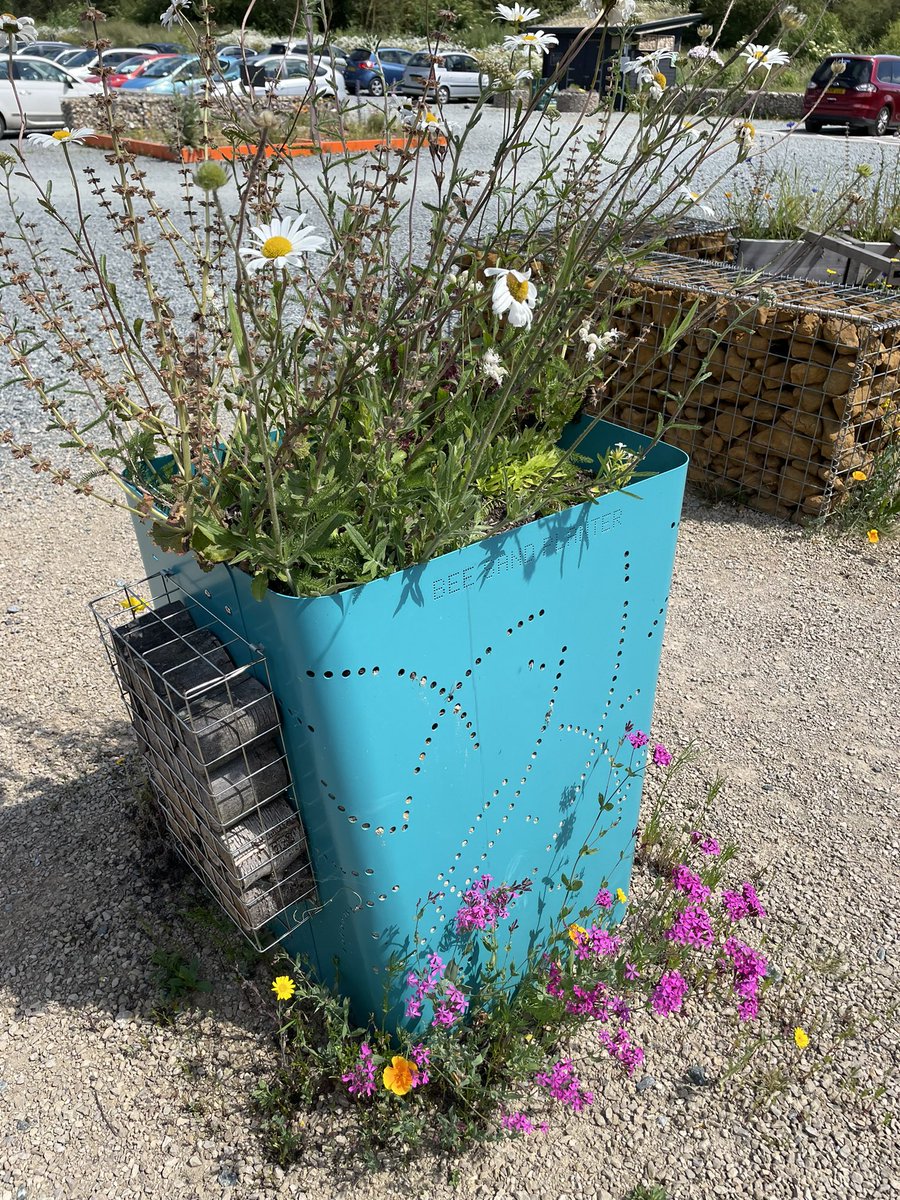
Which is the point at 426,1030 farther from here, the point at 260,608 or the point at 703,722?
the point at 703,722

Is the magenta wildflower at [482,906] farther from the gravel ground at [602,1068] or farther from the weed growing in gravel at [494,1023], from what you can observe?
the gravel ground at [602,1068]

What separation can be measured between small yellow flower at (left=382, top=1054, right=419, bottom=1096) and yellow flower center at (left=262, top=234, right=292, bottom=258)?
4.40 ft

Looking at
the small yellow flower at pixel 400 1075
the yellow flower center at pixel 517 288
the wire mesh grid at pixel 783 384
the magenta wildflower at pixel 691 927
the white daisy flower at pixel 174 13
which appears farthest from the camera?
the wire mesh grid at pixel 783 384

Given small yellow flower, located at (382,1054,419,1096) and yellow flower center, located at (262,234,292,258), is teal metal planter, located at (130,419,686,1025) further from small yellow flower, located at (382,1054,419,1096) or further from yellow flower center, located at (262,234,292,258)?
yellow flower center, located at (262,234,292,258)

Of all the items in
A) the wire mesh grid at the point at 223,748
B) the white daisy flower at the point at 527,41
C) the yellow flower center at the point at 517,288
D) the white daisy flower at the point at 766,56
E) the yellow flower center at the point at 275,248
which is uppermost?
the white daisy flower at the point at 527,41

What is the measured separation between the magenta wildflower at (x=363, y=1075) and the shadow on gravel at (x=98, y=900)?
0.28m

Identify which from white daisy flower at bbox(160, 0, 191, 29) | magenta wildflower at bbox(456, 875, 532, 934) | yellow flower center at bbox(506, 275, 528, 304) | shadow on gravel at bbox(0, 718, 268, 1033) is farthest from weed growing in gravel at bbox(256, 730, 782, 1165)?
white daisy flower at bbox(160, 0, 191, 29)

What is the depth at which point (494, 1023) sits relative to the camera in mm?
1796

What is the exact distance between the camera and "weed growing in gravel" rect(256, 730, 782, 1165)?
1696 mm

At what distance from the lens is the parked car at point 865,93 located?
16.8m

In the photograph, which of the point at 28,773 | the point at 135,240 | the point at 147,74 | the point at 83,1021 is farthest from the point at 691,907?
the point at 147,74

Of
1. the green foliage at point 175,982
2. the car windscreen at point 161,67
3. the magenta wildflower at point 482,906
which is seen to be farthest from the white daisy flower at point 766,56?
the car windscreen at point 161,67

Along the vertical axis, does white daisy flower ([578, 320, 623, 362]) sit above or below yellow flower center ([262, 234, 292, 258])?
below

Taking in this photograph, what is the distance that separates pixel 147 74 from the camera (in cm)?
1686
